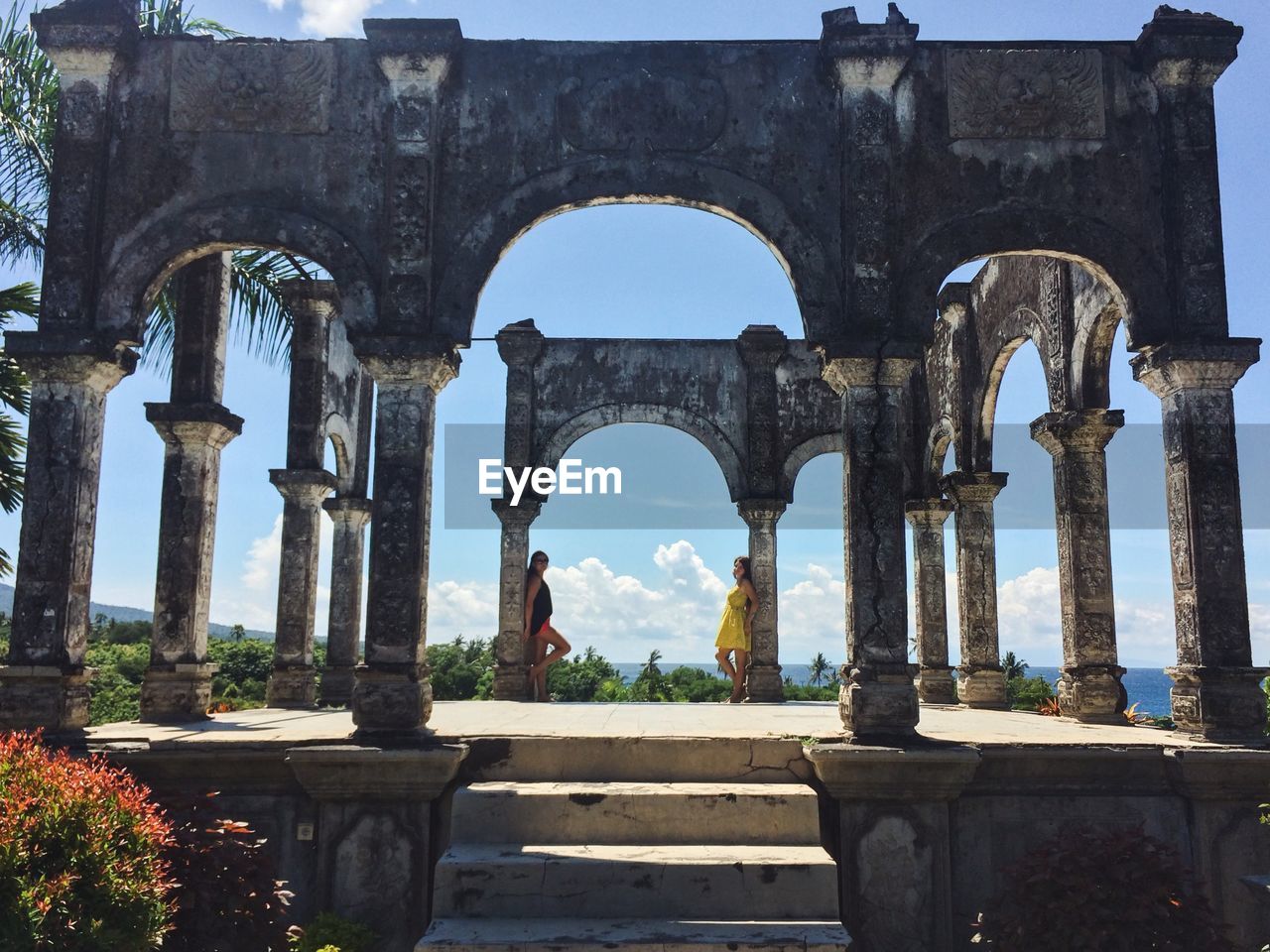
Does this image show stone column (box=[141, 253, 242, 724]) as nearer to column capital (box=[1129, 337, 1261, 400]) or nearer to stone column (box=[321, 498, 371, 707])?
stone column (box=[321, 498, 371, 707])

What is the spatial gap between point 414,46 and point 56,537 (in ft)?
13.3

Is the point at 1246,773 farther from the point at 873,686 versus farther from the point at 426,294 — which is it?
the point at 426,294

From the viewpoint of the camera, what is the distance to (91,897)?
463 cm

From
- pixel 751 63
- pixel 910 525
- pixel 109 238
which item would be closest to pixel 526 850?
pixel 109 238

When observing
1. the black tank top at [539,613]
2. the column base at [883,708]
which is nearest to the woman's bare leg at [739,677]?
the black tank top at [539,613]

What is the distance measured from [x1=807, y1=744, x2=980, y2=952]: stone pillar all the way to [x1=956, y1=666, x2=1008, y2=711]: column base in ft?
19.5

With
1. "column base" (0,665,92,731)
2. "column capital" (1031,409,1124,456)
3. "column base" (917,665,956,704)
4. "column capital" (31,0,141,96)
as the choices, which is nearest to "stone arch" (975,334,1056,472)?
"column capital" (1031,409,1124,456)

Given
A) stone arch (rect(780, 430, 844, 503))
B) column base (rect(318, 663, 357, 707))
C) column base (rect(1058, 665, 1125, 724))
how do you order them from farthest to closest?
stone arch (rect(780, 430, 844, 503))
column base (rect(318, 663, 357, 707))
column base (rect(1058, 665, 1125, 724))

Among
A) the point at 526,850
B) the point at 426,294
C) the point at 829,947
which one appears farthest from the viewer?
the point at 426,294

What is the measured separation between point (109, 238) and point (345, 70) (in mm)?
2004

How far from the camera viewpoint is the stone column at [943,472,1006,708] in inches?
489

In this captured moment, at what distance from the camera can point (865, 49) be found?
7.35 metres

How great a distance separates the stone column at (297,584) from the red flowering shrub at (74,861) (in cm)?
604

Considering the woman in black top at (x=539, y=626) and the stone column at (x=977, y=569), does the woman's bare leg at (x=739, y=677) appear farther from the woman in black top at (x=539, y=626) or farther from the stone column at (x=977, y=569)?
the stone column at (x=977, y=569)
